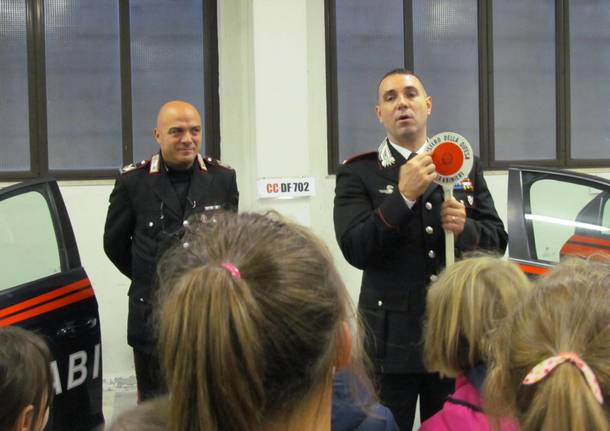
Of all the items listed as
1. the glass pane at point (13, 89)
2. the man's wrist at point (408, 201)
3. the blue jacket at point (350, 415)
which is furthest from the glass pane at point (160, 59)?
the blue jacket at point (350, 415)

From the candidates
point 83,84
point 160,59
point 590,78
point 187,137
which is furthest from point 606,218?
point 83,84

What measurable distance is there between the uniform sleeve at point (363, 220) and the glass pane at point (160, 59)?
3182 mm

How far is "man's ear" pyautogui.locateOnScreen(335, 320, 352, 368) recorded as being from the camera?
112 cm

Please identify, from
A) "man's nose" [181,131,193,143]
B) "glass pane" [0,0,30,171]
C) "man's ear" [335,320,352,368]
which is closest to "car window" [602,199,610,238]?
"man's nose" [181,131,193,143]

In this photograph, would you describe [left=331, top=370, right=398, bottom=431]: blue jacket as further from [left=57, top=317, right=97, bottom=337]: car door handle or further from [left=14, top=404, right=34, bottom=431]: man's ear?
[left=57, top=317, right=97, bottom=337]: car door handle

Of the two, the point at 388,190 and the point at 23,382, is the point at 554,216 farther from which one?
→ the point at 23,382

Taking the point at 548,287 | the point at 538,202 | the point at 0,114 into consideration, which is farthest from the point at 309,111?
the point at 548,287

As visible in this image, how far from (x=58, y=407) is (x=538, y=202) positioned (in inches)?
83.4

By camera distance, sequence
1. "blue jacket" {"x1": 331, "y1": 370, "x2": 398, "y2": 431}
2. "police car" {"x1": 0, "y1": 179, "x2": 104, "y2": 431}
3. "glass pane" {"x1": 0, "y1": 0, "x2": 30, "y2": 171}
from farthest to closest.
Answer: "glass pane" {"x1": 0, "y1": 0, "x2": 30, "y2": 171}
"police car" {"x1": 0, "y1": 179, "x2": 104, "y2": 431}
"blue jacket" {"x1": 331, "y1": 370, "x2": 398, "y2": 431}

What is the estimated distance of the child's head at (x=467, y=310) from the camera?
5.64 feet

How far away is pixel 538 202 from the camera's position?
3102mm

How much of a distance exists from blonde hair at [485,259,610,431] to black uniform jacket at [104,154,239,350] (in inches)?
83.4

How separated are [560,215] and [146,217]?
1.78 meters

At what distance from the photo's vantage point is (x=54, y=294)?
110 inches
